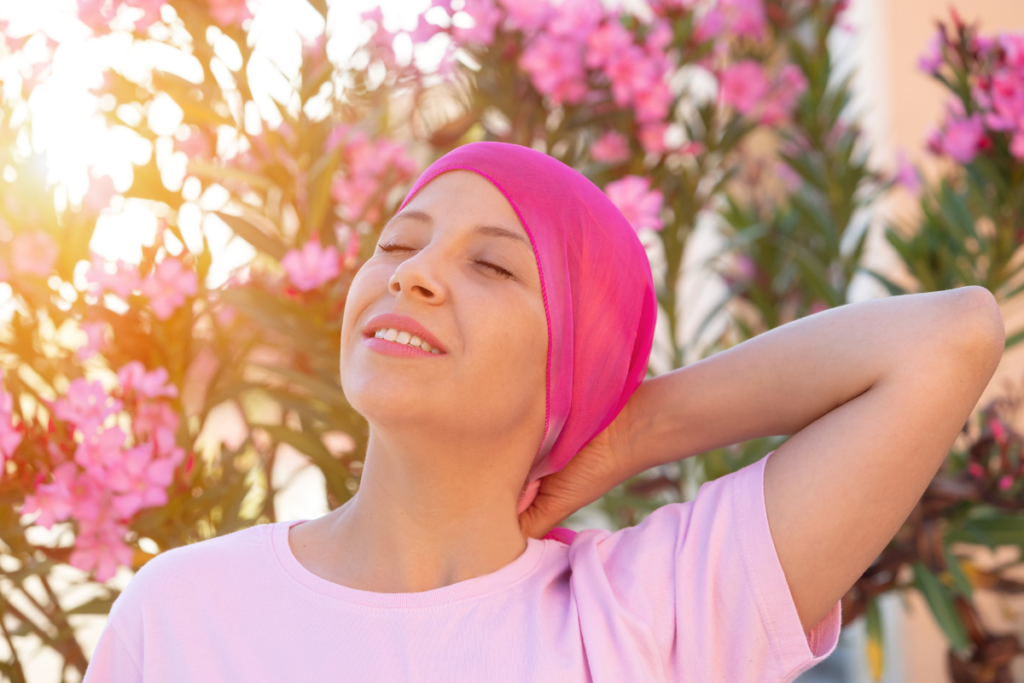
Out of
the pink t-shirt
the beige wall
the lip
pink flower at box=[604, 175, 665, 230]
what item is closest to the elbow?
the pink t-shirt

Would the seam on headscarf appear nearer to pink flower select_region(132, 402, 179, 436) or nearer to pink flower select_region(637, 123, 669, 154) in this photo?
pink flower select_region(132, 402, 179, 436)

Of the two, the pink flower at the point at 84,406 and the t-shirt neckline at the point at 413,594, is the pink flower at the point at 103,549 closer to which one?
the pink flower at the point at 84,406

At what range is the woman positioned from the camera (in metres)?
0.76

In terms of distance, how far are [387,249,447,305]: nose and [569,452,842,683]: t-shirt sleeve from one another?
0.33 meters

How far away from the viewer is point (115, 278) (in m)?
1.14

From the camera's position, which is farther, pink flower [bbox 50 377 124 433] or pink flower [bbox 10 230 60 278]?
pink flower [bbox 10 230 60 278]

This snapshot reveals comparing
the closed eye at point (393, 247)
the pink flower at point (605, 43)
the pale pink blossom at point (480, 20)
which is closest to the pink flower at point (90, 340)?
the closed eye at point (393, 247)

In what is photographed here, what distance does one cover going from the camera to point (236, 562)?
0.86 metres

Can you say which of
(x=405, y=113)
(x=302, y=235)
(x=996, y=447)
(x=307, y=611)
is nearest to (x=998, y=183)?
(x=996, y=447)

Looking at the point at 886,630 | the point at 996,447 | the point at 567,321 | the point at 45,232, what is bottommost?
the point at 886,630

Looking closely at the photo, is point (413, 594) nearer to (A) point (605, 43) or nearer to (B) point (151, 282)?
(B) point (151, 282)

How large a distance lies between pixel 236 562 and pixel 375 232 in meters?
0.67

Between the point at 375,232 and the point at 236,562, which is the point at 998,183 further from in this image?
the point at 236,562

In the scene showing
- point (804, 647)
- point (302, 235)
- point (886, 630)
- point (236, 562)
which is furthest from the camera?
point (886, 630)
